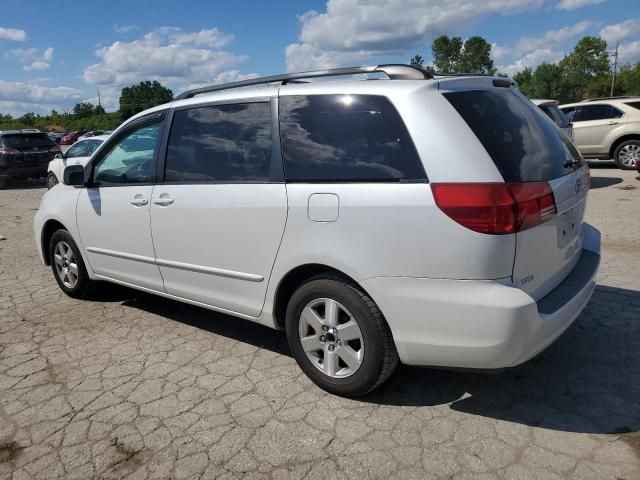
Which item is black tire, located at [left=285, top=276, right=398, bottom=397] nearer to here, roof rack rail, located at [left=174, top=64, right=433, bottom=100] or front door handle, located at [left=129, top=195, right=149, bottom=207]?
roof rack rail, located at [left=174, top=64, right=433, bottom=100]

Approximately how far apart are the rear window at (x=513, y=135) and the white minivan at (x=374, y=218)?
1 centimetres

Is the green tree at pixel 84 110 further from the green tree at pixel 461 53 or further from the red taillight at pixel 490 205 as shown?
the red taillight at pixel 490 205

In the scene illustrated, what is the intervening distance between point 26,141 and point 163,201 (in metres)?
14.5

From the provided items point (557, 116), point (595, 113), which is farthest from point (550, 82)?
point (557, 116)

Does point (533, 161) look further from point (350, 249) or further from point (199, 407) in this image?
point (199, 407)

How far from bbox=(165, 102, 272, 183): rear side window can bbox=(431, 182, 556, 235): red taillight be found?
3.90 feet

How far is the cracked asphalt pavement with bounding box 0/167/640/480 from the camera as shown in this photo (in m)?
2.58

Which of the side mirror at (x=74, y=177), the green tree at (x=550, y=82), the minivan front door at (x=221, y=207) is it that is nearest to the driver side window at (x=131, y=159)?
the side mirror at (x=74, y=177)

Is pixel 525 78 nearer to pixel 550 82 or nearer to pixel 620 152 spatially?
pixel 550 82

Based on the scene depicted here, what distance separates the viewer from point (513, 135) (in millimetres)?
2830

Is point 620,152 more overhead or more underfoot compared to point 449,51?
more underfoot

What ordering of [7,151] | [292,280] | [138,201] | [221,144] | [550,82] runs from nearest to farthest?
1. [292,280]
2. [221,144]
3. [138,201]
4. [7,151]
5. [550,82]

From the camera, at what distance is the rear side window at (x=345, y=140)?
278 centimetres

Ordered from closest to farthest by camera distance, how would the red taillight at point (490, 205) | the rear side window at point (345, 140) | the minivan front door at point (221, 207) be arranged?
the red taillight at point (490, 205) → the rear side window at point (345, 140) → the minivan front door at point (221, 207)
